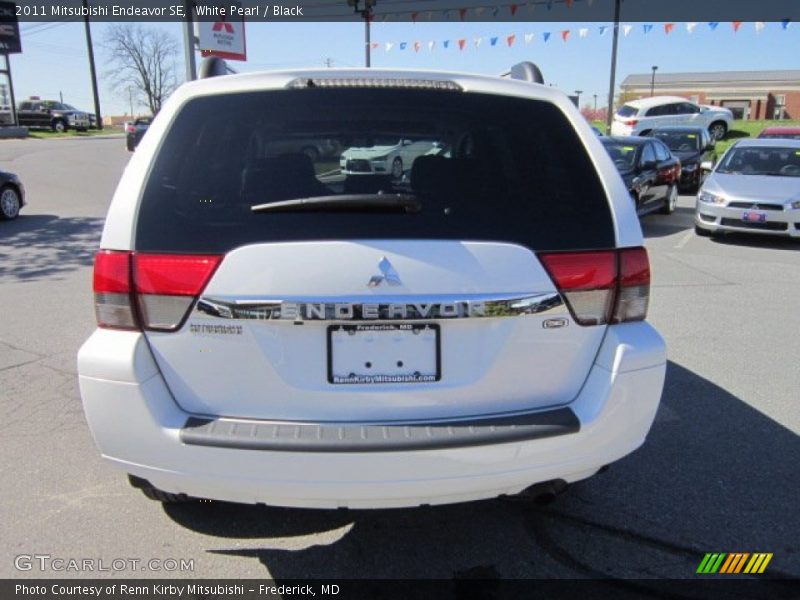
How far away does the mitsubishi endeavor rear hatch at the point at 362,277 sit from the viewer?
2.10 meters

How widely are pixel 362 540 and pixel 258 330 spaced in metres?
1.21

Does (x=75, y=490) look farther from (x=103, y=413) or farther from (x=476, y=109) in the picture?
(x=476, y=109)

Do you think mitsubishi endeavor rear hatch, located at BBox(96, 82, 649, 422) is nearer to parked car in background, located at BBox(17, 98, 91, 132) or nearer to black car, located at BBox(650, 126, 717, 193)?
black car, located at BBox(650, 126, 717, 193)

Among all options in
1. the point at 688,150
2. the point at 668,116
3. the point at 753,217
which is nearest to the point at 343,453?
the point at 753,217

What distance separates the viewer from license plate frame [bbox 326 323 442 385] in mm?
2125

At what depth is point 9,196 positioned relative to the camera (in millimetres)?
11828

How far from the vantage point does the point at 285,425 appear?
2.15 m

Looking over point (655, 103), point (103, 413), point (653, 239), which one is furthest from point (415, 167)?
point (655, 103)

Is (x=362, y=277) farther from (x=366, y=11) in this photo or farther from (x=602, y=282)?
(x=366, y=11)

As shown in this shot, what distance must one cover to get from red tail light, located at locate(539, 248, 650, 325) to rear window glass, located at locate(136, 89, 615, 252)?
0.05m

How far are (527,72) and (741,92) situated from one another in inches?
3089

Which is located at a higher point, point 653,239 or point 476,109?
point 476,109

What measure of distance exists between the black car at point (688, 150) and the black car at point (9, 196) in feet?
52.9

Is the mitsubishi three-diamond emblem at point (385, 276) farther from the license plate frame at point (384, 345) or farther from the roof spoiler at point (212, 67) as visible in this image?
the roof spoiler at point (212, 67)
